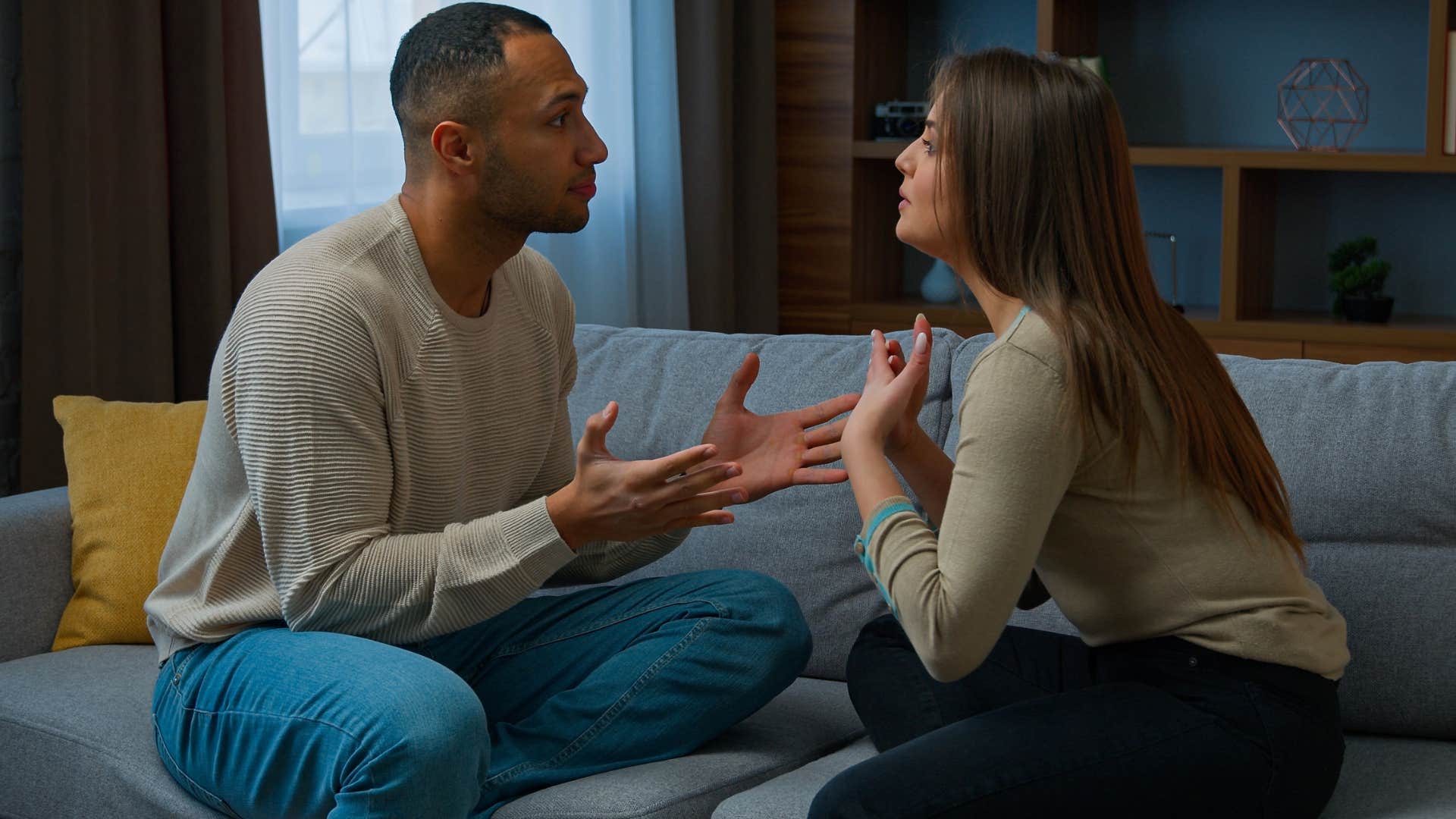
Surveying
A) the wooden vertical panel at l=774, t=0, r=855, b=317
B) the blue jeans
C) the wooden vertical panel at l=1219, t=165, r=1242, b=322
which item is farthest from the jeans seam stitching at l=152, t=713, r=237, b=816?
the wooden vertical panel at l=1219, t=165, r=1242, b=322

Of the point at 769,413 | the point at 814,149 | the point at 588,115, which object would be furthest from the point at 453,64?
the point at 814,149

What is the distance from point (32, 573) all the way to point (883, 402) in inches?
46.4

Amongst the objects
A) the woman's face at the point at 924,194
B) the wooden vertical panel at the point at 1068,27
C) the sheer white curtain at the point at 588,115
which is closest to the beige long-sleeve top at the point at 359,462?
the woman's face at the point at 924,194

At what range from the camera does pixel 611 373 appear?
2.18 m

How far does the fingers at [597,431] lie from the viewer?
4.55ft

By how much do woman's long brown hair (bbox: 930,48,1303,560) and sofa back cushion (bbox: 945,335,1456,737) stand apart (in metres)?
0.33

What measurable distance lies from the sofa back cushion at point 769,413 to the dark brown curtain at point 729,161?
1550 millimetres

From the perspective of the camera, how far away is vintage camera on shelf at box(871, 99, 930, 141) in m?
3.87

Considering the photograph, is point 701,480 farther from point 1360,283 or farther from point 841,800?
point 1360,283

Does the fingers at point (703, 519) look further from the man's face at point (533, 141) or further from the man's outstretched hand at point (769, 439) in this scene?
the man's face at point (533, 141)

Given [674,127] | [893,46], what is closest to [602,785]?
[674,127]

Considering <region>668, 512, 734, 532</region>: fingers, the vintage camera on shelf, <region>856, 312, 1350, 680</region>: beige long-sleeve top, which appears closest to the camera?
<region>856, 312, 1350, 680</region>: beige long-sleeve top

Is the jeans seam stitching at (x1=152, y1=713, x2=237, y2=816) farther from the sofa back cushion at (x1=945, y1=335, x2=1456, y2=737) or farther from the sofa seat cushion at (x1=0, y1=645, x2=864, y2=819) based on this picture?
the sofa back cushion at (x1=945, y1=335, x2=1456, y2=737)

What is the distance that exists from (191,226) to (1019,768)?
178 centimetres
